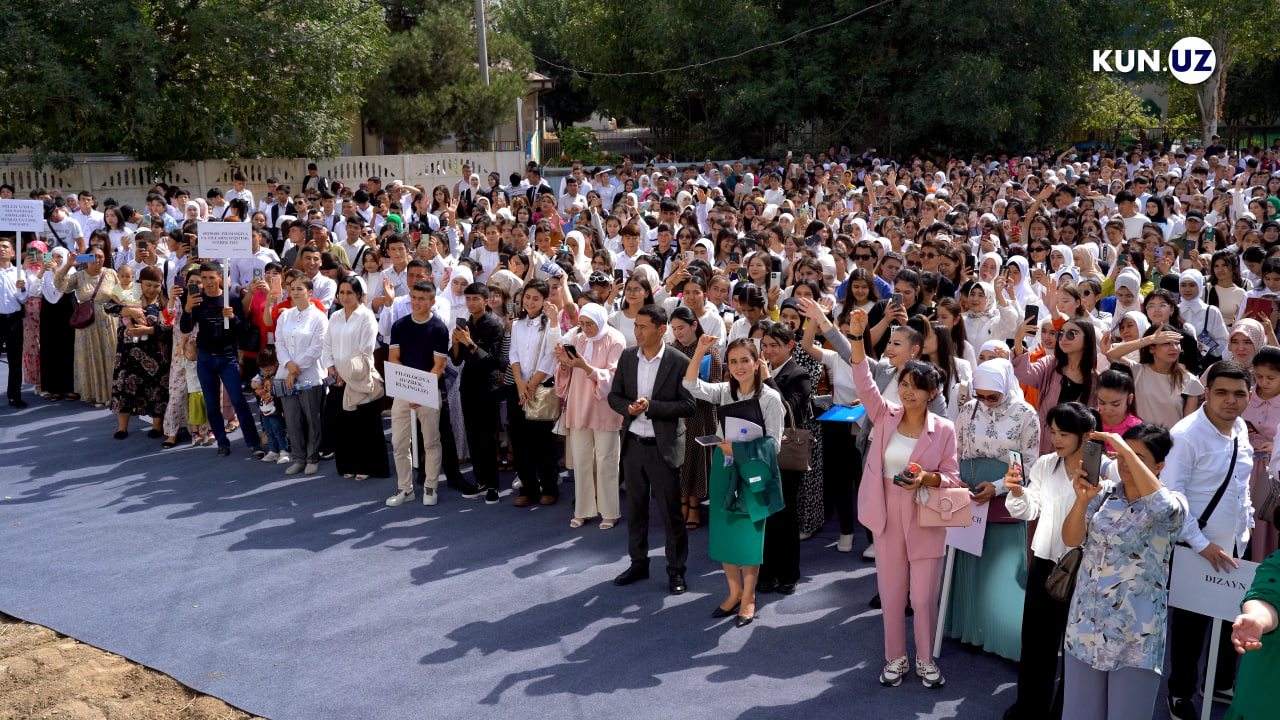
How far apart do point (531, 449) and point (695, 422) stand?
1464mm

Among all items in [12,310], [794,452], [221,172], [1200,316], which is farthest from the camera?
[221,172]

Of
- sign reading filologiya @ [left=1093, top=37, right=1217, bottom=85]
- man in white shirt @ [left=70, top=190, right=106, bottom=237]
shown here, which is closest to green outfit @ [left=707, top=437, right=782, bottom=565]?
man in white shirt @ [left=70, top=190, right=106, bottom=237]

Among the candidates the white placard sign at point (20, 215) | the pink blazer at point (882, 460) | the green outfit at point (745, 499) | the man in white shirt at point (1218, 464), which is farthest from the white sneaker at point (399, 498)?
the white placard sign at point (20, 215)

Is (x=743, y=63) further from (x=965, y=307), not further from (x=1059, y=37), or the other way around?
(x=965, y=307)

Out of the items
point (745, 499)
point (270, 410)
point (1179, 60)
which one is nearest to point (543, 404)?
point (745, 499)

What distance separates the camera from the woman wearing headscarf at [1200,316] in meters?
7.47

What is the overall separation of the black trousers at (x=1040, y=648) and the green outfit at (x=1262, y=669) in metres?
1.45

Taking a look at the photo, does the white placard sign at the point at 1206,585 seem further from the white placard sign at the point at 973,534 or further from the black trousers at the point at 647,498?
the black trousers at the point at 647,498

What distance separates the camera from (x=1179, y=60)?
34250mm

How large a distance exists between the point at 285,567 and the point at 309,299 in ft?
8.29

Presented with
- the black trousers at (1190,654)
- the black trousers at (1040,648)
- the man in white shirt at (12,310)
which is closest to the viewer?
the black trousers at (1040,648)

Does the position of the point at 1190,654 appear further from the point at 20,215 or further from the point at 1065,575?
the point at 20,215

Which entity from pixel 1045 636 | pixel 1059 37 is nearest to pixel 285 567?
pixel 1045 636

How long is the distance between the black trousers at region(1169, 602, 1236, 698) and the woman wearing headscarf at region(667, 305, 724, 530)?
115 inches
